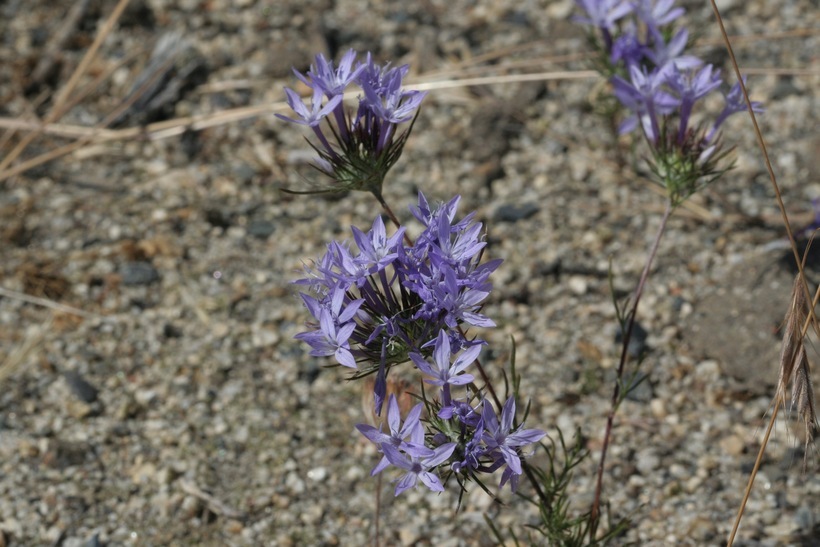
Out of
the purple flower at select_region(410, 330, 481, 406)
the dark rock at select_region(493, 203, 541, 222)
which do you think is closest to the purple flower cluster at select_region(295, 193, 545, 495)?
the purple flower at select_region(410, 330, 481, 406)

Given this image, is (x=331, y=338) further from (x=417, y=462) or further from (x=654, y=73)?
(x=654, y=73)

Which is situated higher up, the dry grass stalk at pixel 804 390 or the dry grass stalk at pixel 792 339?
the dry grass stalk at pixel 792 339

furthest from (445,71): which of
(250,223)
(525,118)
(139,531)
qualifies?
(139,531)

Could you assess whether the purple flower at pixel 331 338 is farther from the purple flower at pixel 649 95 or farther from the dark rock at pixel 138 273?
the dark rock at pixel 138 273

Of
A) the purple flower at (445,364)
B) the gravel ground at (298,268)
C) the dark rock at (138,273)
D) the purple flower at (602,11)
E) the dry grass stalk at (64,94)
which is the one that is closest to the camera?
the purple flower at (445,364)

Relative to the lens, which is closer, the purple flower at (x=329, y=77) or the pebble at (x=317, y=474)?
the purple flower at (x=329, y=77)

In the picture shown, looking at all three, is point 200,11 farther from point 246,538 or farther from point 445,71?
point 246,538

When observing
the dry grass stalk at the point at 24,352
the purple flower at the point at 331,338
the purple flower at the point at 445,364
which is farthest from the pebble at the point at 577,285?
the dry grass stalk at the point at 24,352
